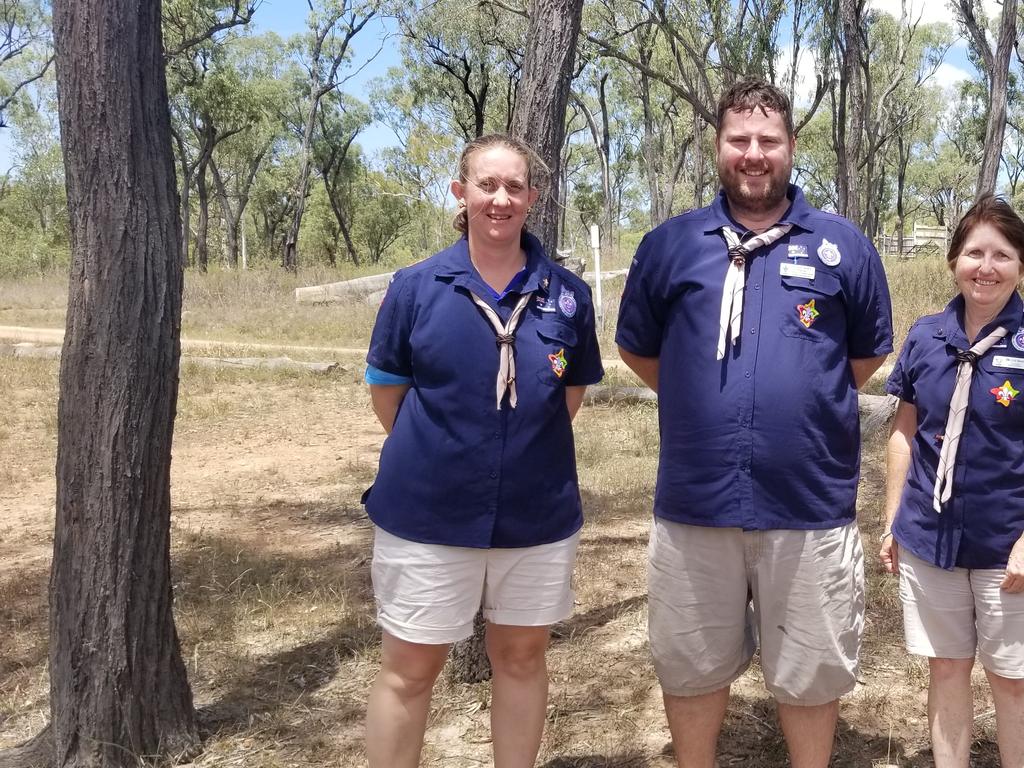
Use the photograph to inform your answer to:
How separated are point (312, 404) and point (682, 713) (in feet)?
25.2

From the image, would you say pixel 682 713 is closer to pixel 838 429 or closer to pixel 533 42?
pixel 838 429

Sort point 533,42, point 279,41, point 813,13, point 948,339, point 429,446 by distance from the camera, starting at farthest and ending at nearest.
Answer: point 279,41 < point 813,13 < point 533,42 < point 948,339 < point 429,446

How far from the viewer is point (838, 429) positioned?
218 cm

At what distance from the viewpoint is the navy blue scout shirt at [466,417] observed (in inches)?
83.4

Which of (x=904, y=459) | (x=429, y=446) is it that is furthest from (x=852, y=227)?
(x=429, y=446)

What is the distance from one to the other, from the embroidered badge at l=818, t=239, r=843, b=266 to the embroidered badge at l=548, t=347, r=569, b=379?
2.19 ft

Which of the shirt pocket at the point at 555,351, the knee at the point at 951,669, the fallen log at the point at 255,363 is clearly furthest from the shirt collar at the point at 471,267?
the fallen log at the point at 255,363

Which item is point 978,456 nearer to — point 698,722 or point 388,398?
point 698,722

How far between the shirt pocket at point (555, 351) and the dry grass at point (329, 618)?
4.69 ft

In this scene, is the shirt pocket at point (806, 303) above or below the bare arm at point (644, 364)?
above

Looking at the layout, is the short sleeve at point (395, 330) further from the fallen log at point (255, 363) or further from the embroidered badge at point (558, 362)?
the fallen log at point (255, 363)

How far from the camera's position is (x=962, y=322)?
237 centimetres

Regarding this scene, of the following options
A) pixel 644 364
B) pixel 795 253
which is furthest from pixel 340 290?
pixel 795 253

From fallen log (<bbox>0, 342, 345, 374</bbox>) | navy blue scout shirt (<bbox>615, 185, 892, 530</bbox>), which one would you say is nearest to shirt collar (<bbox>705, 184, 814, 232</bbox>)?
navy blue scout shirt (<bbox>615, 185, 892, 530</bbox>)
